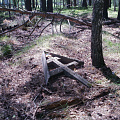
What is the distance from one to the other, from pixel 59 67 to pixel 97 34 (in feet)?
5.17

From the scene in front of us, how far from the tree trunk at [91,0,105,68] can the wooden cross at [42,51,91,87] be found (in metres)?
0.55

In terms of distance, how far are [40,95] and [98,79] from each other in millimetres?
1758

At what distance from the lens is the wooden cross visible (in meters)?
4.15

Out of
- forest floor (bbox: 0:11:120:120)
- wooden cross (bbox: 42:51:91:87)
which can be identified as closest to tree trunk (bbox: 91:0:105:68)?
forest floor (bbox: 0:11:120:120)

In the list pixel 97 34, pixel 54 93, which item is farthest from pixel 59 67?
pixel 97 34

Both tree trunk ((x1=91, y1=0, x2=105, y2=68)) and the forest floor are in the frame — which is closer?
the forest floor

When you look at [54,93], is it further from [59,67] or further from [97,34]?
[97,34]

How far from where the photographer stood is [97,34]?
181 inches

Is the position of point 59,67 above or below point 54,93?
above

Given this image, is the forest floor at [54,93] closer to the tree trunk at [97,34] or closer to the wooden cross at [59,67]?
the wooden cross at [59,67]

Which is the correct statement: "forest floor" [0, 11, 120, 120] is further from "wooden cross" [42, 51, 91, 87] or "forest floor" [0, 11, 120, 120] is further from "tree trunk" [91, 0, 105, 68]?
"tree trunk" [91, 0, 105, 68]

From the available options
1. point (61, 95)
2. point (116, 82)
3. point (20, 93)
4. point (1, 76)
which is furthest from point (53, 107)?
point (1, 76)

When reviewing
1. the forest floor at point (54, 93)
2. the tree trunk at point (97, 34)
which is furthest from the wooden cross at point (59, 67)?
the tree trunk at point (97, 34)

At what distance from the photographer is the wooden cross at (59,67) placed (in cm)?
415
